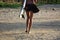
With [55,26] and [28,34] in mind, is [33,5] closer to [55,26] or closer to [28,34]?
[28,34]

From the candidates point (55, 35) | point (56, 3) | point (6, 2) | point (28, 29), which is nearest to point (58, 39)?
point (55, 35)

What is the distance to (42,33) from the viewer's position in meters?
9.77

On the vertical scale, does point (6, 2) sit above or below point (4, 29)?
below

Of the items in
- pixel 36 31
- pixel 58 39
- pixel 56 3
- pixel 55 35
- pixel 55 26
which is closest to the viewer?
pixel 58 39

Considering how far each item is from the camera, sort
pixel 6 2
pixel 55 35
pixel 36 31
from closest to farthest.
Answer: pixel 55 35, pixel 36 31, pixel 6 2

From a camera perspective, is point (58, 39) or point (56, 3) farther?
point (56, 3)

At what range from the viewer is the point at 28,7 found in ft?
31.4

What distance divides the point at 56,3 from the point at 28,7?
17.1 m

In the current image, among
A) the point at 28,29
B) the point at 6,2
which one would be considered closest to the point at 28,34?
the point at 28,29

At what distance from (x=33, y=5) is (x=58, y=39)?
170cm

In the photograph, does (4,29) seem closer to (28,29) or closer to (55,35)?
(28,29)

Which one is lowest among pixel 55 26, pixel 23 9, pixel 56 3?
pixel 56 3

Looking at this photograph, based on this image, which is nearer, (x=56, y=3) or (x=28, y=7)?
(x=28, y=7)

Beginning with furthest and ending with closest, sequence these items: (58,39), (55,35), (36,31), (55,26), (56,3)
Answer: (56,3)
(55,26)
(36,31)
(55,35)
(58,39)
